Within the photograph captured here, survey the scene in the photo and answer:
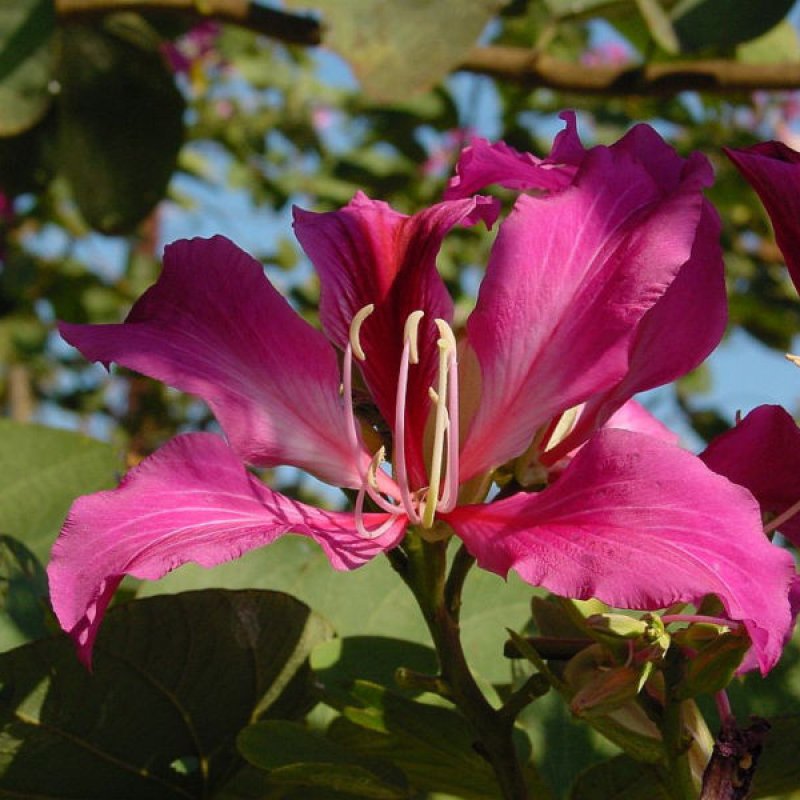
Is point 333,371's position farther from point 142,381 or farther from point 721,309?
Answer: point 142,381

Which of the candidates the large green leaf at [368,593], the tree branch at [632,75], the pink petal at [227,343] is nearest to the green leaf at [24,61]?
the tree branch at [632,75]

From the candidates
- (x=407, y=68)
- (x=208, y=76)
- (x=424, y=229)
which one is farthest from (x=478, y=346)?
(x=208, y=76)

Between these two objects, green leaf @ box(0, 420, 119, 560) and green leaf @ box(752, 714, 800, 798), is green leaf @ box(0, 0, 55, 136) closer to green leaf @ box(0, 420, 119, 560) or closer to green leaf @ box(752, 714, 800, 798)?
green leaf @ box(0, 420, 119, 560)

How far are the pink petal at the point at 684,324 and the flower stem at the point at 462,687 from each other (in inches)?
5.3

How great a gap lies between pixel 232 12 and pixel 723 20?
63cm

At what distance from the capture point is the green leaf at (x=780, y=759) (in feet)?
2.28

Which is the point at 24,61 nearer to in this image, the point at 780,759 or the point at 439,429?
the point at 439,429

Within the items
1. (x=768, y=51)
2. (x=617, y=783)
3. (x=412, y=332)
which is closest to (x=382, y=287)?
(x=412, y=332)

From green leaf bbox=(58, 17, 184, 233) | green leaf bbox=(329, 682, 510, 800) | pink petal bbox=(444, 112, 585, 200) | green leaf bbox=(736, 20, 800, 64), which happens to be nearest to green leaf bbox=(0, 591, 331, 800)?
green leaf bbox=(329, 682, 510, 800)

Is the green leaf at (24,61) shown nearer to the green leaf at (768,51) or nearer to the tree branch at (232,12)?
the tree branch at (232,12)

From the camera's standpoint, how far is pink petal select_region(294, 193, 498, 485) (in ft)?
2.42

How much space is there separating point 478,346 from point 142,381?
2952mm

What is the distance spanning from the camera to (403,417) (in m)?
0.71

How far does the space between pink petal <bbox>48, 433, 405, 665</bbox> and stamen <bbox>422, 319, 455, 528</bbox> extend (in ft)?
0.07
